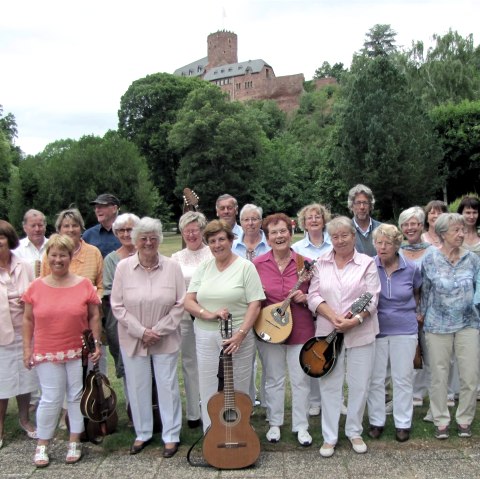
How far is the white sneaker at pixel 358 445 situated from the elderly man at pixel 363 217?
209 cm

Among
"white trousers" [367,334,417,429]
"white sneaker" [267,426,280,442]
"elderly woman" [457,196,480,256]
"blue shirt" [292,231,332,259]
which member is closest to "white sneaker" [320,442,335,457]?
"white sneaker" [267,426,280,442]

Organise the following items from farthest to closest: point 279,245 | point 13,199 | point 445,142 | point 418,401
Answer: point 445,142 < point 13,199 < point 418,401 < point 279,245

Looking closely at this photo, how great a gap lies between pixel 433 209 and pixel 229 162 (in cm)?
3847

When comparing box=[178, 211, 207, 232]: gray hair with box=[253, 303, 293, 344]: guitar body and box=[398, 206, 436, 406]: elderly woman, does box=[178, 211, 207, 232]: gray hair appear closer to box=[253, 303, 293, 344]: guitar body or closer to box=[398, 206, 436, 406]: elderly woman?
box=[253, 303, 293, 344]: guitar body

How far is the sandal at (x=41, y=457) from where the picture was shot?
4.43 meters

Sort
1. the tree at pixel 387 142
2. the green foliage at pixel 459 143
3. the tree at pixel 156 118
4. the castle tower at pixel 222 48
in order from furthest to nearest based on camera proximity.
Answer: the castle tower at pixel 222 48
the tree at pixel 156 118
the green foliage at pixel 459 143
the tree at pixel 387 142

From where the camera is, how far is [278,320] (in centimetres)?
460

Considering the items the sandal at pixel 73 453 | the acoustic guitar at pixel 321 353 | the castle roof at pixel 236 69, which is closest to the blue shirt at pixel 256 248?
the acoustic guitar at pixel 321 353

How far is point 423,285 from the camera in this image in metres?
4.89

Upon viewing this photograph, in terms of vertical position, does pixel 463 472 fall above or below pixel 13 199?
below

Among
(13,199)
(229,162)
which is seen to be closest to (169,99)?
(229,162)

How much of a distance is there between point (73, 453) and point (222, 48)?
11477 centimetres

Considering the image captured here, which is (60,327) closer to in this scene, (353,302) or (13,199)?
(353,302)

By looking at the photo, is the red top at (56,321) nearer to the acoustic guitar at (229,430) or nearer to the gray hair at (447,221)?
the acoustic guitar at (229,430)
